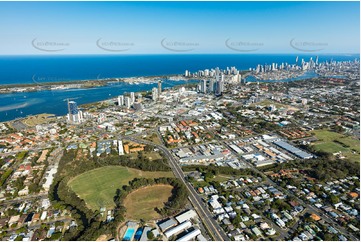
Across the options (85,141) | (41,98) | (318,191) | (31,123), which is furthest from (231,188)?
(41,98)

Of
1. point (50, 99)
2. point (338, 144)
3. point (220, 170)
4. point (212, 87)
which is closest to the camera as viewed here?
point (220, 170)

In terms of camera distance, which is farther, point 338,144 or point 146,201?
point 338,144

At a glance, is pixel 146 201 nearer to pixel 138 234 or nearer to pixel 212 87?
pixel 138 234

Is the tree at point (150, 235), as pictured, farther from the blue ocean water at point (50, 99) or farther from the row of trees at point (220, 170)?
the blue ocean water at point (50, 99)

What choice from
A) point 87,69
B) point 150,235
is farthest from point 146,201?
point 87,69

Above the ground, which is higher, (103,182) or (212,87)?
(212,87)

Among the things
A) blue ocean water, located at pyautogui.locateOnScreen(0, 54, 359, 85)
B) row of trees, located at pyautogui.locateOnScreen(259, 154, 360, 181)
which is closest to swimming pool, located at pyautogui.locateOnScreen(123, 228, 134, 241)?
row of trees, located at pyautogui.locateOnScreen(259, 154, 360, 181)
